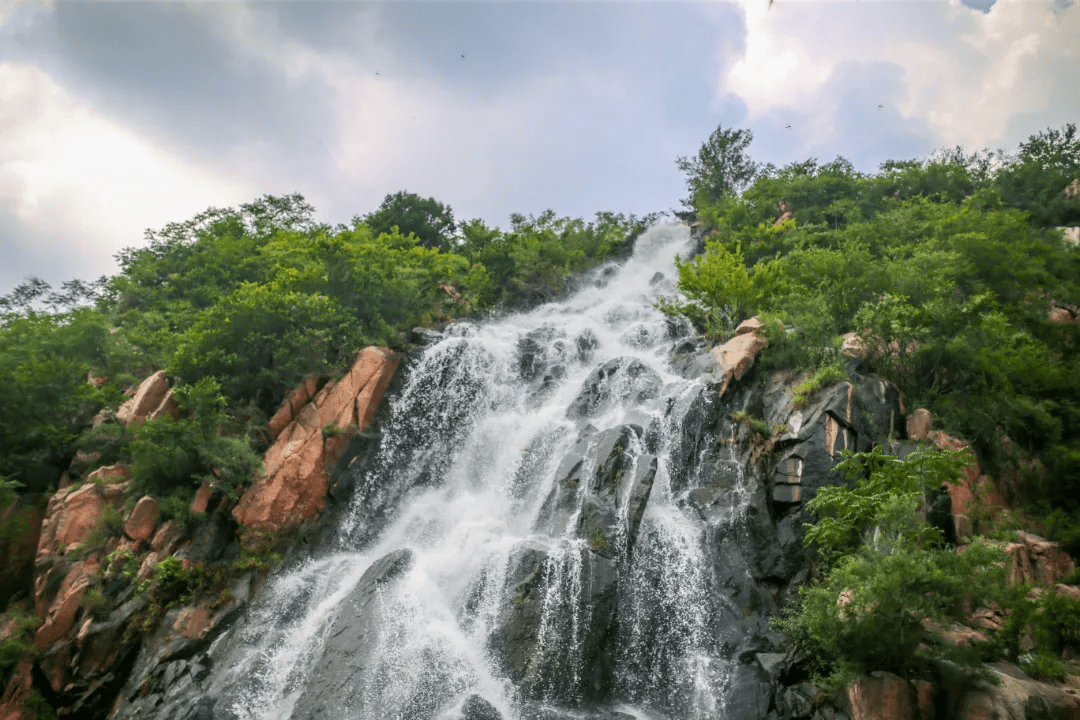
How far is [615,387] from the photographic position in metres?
19.0

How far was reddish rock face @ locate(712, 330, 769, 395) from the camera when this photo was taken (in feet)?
55.8

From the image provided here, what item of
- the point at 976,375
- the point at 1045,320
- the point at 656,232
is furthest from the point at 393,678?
the point at 656,232

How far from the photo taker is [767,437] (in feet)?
49.8

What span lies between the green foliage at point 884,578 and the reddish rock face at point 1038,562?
2.86 m

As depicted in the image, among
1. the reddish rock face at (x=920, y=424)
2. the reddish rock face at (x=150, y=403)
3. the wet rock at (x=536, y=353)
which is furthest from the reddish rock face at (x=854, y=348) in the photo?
the reddish rock face at (x=150, y=403)

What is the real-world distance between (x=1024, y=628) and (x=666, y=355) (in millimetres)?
12715

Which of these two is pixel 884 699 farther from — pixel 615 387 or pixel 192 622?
pixel 192 622

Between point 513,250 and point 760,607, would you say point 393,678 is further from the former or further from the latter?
point 513,250

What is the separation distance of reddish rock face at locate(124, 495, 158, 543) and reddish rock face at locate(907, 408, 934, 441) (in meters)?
21.1

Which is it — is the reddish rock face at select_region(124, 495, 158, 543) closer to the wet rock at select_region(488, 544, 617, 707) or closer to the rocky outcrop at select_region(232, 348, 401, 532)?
the rocky outcrop at select_region(232, 348, 401, 532)

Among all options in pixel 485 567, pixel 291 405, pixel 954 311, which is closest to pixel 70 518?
pixel 291 405

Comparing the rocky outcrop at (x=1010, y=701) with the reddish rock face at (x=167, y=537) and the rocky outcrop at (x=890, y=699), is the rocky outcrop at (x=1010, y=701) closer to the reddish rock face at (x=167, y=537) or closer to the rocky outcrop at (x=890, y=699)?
the rocky outcrop at (x=890, y=699)

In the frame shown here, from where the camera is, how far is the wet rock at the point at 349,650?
442 inches

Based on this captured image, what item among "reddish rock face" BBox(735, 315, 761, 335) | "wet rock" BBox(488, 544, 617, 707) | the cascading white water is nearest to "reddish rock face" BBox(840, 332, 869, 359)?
"reddish rock face" BBox(735, 315, 761, 335)
